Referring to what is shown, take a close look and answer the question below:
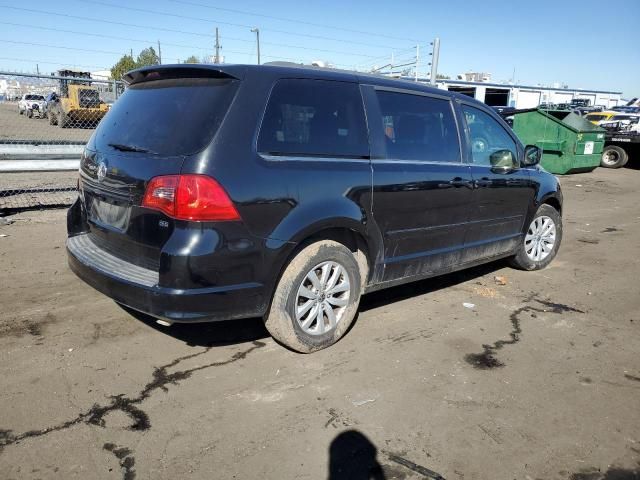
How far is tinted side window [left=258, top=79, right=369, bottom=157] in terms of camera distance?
3148 mm

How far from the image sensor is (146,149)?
10.1 ft

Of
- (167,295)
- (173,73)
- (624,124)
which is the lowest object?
(167,295)

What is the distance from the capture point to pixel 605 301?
4.85 meters

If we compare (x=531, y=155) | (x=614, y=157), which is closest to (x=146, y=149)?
(x=531, y=155)

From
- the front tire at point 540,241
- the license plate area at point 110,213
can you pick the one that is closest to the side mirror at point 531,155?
the front tire at point 540,241

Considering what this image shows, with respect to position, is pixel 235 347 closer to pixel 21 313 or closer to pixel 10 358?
pixel 10 358

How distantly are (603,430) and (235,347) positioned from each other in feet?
7.56

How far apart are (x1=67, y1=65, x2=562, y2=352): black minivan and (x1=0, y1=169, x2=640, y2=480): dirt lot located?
16.8 inches

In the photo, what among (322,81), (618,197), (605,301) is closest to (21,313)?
(322,81)

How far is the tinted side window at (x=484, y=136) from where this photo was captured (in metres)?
4.57

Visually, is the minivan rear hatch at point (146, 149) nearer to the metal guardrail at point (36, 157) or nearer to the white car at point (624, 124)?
the metal guardrail at point (36, 157)

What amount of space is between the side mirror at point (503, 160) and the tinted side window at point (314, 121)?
5.57 ft

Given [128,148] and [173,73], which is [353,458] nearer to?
[128,148]

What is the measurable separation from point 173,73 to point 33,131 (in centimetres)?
2065
